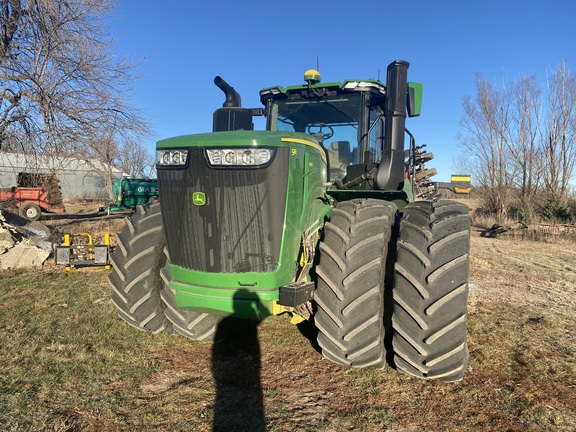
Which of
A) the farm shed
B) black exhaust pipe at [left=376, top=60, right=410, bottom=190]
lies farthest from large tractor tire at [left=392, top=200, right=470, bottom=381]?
the farm shed

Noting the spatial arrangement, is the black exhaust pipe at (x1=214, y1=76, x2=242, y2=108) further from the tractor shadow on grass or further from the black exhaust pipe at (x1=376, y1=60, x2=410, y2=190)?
the tractor shadow on grass

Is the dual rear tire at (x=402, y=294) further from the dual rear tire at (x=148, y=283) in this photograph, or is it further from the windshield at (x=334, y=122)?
the windshield at (x=334, y=122)

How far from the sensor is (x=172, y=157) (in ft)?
10.4

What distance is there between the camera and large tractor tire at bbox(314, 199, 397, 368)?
2.99 metres

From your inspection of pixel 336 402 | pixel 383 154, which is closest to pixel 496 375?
pixel 336 402

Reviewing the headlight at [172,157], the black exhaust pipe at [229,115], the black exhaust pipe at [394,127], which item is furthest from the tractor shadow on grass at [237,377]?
the black exhaust pipe at [229,115]

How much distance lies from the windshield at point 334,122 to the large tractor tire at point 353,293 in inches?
60.5

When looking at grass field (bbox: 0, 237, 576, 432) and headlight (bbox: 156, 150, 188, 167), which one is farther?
headlight (bbox: 156, 150, 188, 167)

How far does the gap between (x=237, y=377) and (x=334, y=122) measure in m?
2.96

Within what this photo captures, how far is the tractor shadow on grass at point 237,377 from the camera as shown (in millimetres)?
2656

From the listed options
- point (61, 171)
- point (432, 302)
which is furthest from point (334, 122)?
point (61, 171)

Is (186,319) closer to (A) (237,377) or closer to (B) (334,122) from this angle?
(A) (237,377)

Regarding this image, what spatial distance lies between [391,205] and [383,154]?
0.57 meters

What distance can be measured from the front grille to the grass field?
98cm
